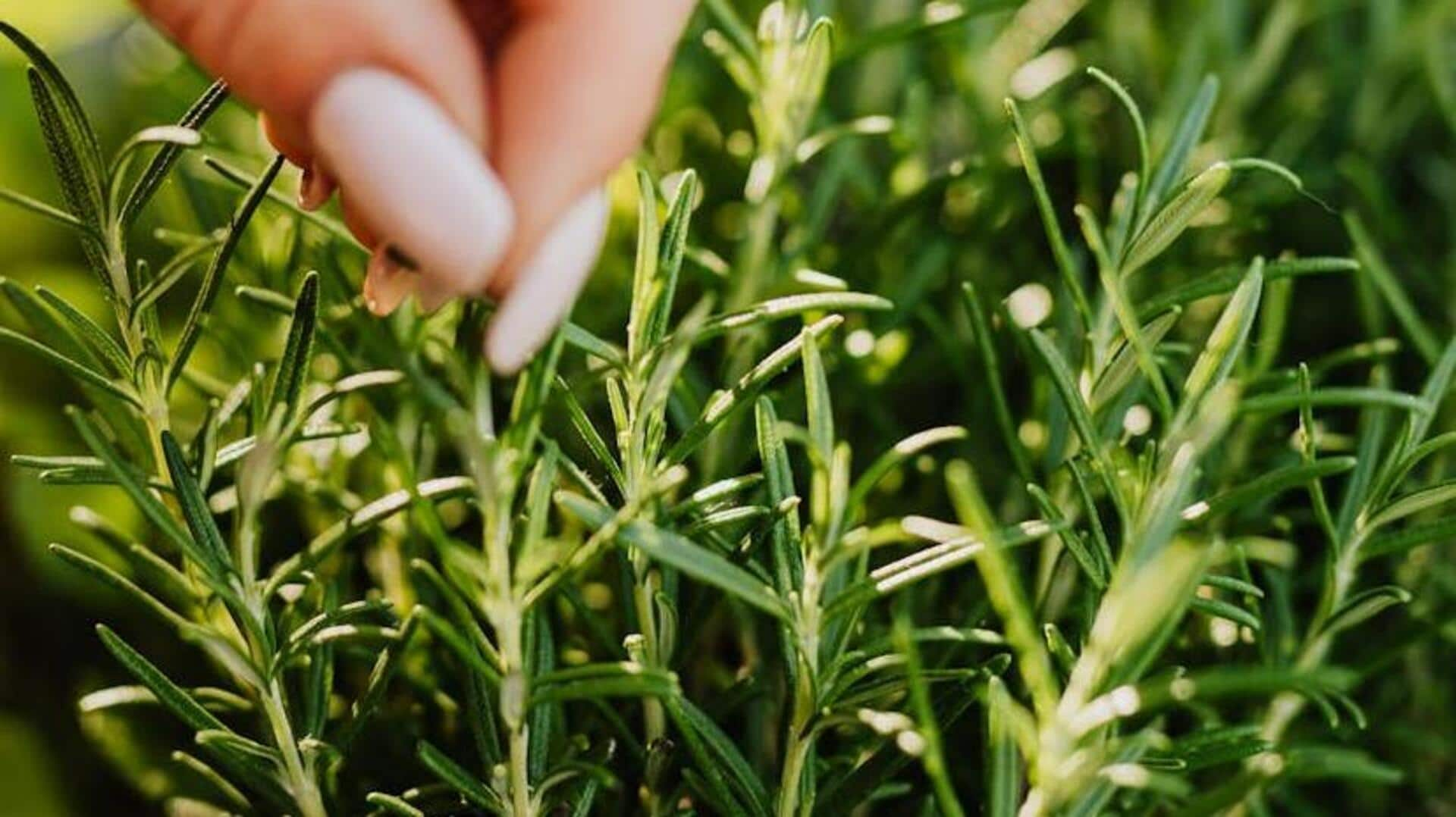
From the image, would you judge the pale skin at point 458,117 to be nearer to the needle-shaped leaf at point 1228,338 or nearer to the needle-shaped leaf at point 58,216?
the needle-shaped leaf at point 58,216

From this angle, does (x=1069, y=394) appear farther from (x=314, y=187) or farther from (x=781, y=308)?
(x=314, y=187)

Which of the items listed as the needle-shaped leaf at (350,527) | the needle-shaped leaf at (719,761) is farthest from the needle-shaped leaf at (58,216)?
the needle-shaped leaf at (719,761)

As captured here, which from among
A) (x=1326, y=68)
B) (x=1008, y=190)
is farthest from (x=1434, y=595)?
(x=1326, y=68)

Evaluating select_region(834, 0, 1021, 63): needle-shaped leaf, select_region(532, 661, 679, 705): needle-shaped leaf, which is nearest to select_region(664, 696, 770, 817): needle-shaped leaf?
select_region(532, 661, 679, 705): needle-shaped leaf

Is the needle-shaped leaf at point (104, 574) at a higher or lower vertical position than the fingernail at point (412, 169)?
lower

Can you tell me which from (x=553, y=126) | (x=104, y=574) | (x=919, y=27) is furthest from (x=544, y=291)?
(x=919, y=27)

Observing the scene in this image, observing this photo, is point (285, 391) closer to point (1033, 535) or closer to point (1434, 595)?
point (1033, 535)

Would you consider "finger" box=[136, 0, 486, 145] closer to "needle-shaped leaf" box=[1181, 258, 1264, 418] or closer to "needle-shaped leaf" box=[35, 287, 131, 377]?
"needle-shaped leaf" box=[35, 287, 131, 377]
